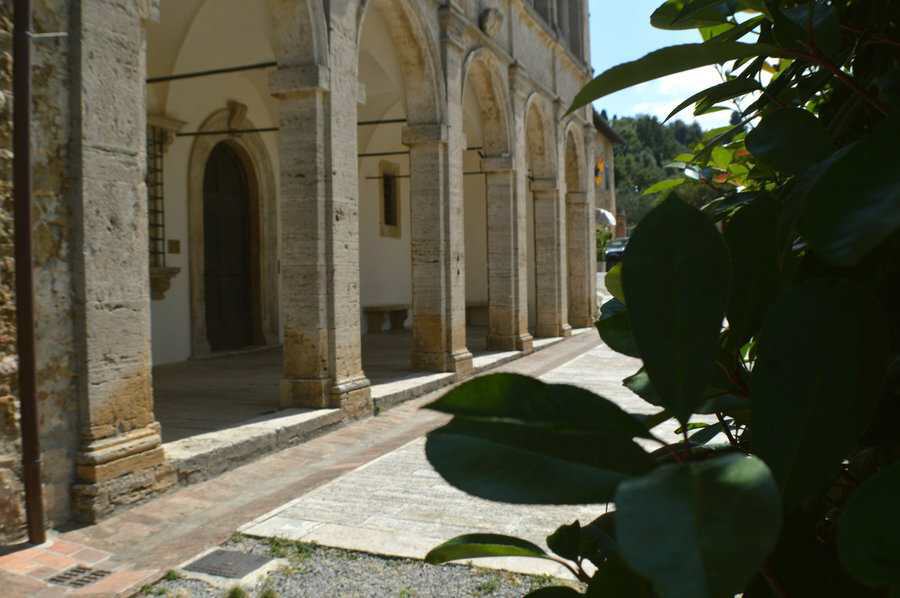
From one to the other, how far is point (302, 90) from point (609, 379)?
5.22 metres

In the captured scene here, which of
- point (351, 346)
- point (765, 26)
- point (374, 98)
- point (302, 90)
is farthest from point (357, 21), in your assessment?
point (765, 26)

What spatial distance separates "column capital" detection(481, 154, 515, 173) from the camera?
458 inches

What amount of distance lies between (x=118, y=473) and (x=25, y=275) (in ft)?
4.08

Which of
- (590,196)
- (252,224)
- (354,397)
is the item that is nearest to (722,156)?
(354,397)

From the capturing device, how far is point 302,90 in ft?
21.7

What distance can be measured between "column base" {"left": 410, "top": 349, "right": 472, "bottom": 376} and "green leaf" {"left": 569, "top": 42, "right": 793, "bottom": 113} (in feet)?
29.0

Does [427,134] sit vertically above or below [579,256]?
above

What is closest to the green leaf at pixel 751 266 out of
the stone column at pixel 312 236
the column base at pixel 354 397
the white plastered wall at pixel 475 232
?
the stone column at pixel 312 236

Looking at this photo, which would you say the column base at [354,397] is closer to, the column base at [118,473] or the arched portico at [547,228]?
the column base at [118,473]

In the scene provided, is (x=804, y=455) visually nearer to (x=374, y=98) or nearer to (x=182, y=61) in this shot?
(x=182, y=61)

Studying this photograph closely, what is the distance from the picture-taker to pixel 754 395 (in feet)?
1.27

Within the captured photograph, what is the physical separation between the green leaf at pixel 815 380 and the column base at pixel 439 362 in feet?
29.4

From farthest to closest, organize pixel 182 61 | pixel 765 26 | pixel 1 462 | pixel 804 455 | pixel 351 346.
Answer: pixel 182 61 → pixel 351 346 → pixel 1 462 → pixel 765 26 → pixel 804 455

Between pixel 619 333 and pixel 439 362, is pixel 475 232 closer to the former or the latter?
pixel 439 362
